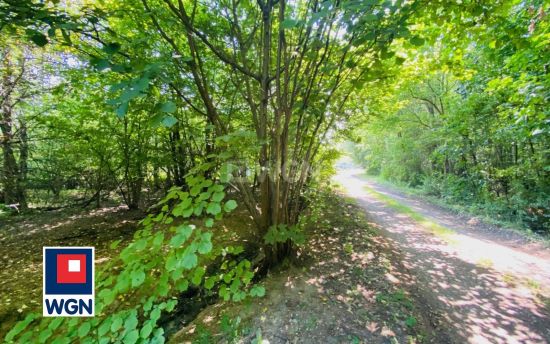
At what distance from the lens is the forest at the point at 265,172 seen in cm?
147

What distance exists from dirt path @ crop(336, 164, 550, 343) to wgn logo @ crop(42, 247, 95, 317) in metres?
3.18

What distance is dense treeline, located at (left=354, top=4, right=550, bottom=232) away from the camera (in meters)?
3.37

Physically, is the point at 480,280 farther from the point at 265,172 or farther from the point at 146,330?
the point at 146,330

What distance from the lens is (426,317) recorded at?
2.60 m

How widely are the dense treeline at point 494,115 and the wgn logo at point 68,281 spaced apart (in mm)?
3859

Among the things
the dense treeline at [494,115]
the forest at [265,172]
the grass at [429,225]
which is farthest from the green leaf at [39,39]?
the grass at [429,225]

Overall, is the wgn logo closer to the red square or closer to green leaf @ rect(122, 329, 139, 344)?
the red square

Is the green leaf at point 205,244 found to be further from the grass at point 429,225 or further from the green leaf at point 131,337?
the grass at point 429,225

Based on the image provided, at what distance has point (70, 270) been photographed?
1562 mm

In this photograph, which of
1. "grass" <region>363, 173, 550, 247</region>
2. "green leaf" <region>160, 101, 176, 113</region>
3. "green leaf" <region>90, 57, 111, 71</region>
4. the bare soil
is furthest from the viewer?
"grass" <region>363, 173, 550, 247</region>

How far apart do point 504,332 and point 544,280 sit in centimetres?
195

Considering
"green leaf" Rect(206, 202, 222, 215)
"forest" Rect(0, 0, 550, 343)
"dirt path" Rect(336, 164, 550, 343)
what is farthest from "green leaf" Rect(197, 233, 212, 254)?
"dirt path" Rect(336, 164, 550, 343)

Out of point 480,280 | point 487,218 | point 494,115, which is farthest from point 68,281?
point 494,115

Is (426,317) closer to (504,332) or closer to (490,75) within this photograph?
(504,332)
